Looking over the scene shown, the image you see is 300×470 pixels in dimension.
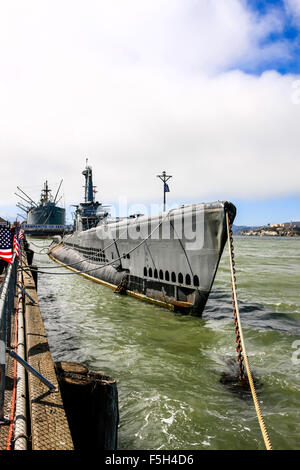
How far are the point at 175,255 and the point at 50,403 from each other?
8655 mm

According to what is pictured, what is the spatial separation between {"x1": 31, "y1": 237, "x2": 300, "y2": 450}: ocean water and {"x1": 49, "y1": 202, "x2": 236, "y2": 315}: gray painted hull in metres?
0.72

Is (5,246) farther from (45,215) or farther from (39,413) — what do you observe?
(45,215)

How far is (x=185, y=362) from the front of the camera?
730 centimetres

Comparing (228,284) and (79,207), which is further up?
(79,207)

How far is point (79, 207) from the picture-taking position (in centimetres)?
3034

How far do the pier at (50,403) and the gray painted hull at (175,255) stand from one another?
6.19 metres

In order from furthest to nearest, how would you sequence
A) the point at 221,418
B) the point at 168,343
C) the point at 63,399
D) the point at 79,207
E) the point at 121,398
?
the point at 79,207, the point at 168,343, the point at 121,398, the point at 221,418, the point at 63,399

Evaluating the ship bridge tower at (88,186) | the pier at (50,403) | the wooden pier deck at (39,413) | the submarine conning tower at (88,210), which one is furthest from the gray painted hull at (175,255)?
the ship bridge tower at (88,186)

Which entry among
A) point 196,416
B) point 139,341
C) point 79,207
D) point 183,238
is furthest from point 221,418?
point 79,207

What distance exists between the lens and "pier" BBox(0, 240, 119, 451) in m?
2.65

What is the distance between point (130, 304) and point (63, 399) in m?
9.43

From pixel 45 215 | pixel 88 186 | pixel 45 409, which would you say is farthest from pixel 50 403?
pixel 45 215

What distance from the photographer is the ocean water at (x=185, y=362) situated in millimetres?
4836
